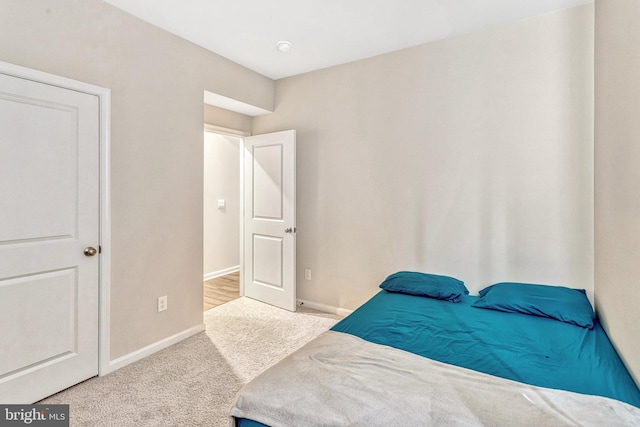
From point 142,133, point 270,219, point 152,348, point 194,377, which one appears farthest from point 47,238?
point 270,219

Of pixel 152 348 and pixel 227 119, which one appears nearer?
pixel 152 348

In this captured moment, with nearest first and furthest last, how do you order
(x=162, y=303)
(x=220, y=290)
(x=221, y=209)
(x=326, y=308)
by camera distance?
1. (x=162, y=303)
2. (x=326, y=308)
3. (x=220, y=290)
4. (x=221, y=209)

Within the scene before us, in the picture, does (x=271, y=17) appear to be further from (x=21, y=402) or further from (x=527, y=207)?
(x=21, y=402)

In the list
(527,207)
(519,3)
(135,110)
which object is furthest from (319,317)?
(519,3)

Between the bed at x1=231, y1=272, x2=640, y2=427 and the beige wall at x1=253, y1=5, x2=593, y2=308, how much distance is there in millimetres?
605

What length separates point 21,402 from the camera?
1.94 metres

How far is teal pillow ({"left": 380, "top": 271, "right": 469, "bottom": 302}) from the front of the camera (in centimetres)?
251

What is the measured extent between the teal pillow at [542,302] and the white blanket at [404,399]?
984 mm

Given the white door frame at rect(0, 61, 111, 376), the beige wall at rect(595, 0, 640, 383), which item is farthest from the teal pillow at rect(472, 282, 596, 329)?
the white door frame at rect(0, 61, 111, 376)

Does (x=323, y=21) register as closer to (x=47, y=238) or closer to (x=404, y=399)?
(x=47, y=238)

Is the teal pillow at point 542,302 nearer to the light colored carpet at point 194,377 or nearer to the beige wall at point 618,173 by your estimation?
A: the beige wall at point 618,173

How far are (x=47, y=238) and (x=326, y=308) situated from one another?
248cm

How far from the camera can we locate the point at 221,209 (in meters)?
5.34

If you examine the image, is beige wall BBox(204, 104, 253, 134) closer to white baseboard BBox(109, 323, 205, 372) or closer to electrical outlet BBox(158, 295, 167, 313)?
electrical outlet BBox(158, 295, 167, 313)
